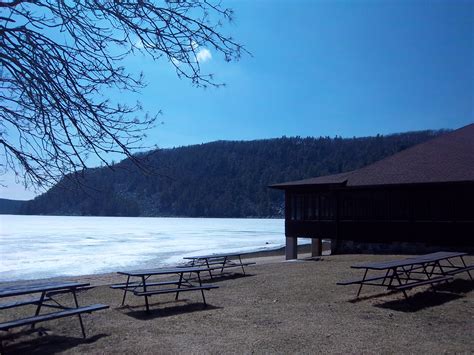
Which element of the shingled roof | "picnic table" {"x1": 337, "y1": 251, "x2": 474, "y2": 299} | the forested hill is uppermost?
the forested hill

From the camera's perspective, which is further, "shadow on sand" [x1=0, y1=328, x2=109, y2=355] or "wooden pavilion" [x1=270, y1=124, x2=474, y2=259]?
"wooden pavilion" [x1=270, y1=124, x2=474, y2=259]

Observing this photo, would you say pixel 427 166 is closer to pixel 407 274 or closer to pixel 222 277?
pixel 222 277

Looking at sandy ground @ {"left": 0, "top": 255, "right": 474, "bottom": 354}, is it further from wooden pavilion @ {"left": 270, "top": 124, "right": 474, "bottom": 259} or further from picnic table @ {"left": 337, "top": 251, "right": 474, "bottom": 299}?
wooden pavilion @ {"left": 270, "top": 124, "right": 474, "bottom": 259}

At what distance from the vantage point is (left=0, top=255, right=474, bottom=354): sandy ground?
20.2 ft

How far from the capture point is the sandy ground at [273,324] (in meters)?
6.16

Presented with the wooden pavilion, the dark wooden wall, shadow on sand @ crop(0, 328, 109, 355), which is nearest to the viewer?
shadow on sand @ crop(0, 328, 109, 355)

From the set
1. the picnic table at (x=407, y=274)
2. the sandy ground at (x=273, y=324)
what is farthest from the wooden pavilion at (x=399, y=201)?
the sandy ground at (x=273, y=324)

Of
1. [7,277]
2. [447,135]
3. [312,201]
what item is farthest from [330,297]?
[447,135]

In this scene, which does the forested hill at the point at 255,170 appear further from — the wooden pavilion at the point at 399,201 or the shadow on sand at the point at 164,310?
the shadow on sand at the point at 164,310

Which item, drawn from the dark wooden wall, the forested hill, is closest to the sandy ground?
the dark wooden wall

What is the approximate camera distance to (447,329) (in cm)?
693

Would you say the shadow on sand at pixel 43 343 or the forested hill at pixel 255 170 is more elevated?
the forested hill at pixel 255 170

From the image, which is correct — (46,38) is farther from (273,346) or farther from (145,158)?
(273,346)

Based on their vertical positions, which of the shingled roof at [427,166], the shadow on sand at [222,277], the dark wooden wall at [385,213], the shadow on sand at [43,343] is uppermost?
the shingled roof at [427,166]
